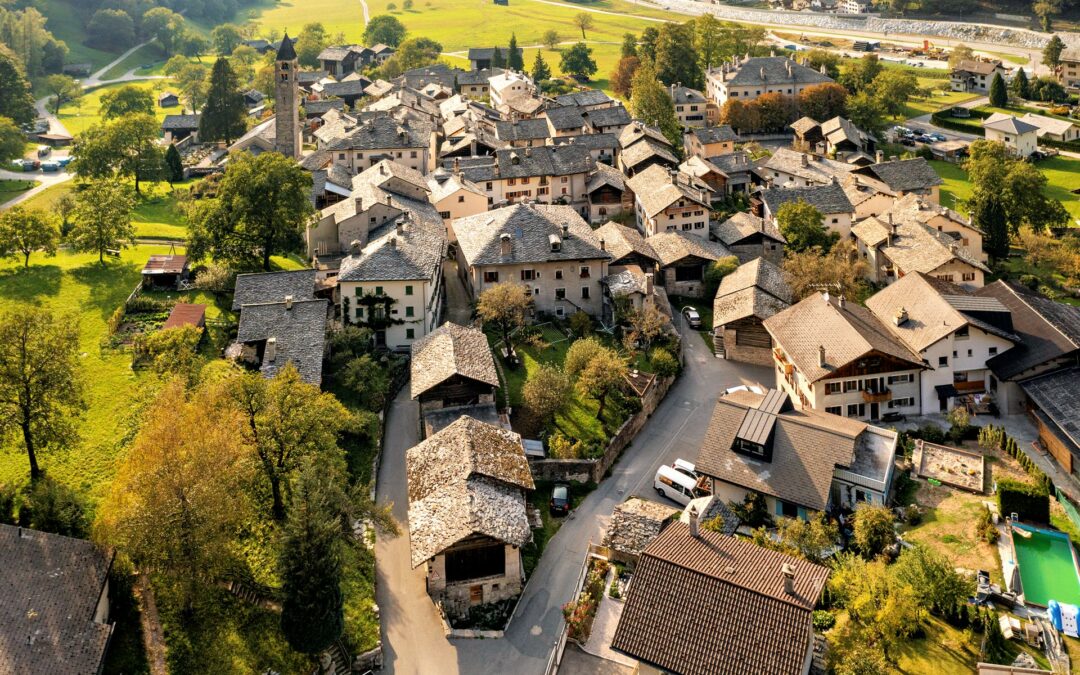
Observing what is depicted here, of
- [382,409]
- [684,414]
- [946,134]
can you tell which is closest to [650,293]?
[684,414]

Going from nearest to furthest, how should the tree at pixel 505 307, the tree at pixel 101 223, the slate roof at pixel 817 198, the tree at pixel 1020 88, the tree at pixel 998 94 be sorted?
1. the tree at pixel 505 307
2. the tree at pixel 101 223
3. the slate roof at pixel 817 198
4. the tree at pixel 998 94
5. the tree at pixel 1020 88

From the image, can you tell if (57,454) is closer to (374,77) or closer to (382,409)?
(382,409)

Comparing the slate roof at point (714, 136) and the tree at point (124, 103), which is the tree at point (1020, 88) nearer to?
the slate roof at point (714, 136)

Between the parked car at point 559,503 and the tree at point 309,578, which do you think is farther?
the parked car at point 559,503

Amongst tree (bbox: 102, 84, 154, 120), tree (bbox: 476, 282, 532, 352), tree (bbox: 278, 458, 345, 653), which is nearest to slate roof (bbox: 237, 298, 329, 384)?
tree (bbox: 476, 282, 532, 352)

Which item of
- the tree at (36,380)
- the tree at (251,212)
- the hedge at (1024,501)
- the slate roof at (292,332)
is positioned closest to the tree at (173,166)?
the tree at (251,212)

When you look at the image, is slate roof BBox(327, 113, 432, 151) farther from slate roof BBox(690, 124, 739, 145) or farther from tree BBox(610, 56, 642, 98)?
tree BBox(610, 56, 642, 98)

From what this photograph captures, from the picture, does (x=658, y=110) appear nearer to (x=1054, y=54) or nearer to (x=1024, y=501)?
(x=1024, y=501)
